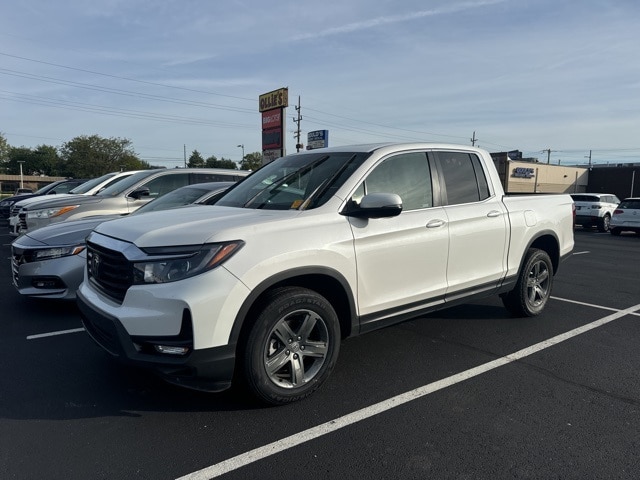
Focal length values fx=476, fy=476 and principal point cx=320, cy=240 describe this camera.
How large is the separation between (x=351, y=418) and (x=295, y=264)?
110 cm

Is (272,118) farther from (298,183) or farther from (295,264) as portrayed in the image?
(295,264)

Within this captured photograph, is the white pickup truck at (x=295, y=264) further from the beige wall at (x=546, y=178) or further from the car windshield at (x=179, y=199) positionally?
the beige wall at (x=546, y=178)

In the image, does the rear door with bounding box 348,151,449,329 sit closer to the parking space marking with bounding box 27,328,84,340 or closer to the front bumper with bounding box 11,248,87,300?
the parking space marking with bounding box 27,328,84,340

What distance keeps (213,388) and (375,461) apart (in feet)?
3.63

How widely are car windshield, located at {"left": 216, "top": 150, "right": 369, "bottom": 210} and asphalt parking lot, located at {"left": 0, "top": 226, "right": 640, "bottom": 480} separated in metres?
1.48

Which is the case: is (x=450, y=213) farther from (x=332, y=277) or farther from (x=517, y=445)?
(x=517, y=445)

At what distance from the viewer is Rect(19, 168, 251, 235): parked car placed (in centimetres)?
838

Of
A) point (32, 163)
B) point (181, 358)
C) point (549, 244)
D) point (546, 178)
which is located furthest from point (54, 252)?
point (32, 163)

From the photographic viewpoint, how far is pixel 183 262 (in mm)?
2967

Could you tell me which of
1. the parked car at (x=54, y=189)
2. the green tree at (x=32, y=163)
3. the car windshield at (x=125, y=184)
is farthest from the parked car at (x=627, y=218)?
the green tree at (x=32, y=163)

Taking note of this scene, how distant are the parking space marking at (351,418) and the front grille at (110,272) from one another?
4.18ft

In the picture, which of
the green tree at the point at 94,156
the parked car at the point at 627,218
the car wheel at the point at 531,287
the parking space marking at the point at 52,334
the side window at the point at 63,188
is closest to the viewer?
the parking space marking at the point at 52,334

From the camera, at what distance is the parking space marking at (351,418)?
8.71ft

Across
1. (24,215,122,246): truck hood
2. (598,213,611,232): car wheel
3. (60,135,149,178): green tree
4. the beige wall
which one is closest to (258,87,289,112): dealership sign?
(598,213,611,232): car wheel
